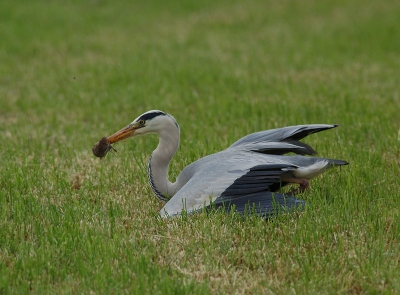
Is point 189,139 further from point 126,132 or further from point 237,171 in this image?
point 237,171

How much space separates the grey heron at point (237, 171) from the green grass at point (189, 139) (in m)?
0.14

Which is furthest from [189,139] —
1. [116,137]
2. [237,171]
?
[237,171]

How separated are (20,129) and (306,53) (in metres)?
6.30

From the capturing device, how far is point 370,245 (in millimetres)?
4418

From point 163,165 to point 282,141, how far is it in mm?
1026

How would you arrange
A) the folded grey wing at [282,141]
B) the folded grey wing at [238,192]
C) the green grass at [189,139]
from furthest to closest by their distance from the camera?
the folded grey wing at [282,141] → the folded grey wing at [238,192] → the green grass at [189,139]

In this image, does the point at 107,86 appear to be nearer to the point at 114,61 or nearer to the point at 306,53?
the point at 114,61

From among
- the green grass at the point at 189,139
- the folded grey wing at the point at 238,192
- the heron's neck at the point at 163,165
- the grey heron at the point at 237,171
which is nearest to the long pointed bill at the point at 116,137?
the grey heron at the point at 237,171

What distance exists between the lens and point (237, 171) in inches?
195

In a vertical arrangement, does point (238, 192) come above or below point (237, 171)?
below

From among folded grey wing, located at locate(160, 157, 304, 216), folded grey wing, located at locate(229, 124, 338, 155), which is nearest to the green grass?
folded grey wing, located at locate(160, 157, 304, 216)

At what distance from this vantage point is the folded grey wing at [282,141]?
5.38 meters

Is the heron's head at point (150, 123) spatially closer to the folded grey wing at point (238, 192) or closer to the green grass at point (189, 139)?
the green grass at point (189, 139)

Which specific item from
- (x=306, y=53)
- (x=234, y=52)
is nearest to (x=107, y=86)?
(x=234, y=52)
